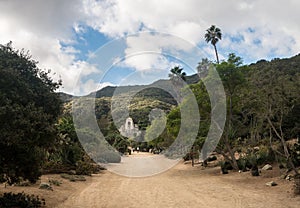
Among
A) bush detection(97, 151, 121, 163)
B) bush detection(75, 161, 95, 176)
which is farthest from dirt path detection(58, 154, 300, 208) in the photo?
bush detection(97, 151, 121, 163)

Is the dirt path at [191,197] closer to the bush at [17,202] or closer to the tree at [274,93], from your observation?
the bush at [17,202]

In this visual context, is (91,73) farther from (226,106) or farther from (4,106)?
(226,106)

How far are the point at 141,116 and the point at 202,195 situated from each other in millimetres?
39866

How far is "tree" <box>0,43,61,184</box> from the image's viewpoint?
7.86m

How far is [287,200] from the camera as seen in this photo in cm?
1148

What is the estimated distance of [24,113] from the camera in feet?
27.1

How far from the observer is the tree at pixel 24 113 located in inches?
309

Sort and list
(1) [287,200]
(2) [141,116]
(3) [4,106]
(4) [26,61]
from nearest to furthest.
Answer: (3) [4,106], (4) [26,61], (1) [287,200], (2) [141,116]

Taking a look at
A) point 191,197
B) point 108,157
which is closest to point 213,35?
point 108,157

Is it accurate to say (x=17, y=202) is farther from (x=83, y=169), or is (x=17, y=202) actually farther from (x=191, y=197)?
(x=83, y=169)

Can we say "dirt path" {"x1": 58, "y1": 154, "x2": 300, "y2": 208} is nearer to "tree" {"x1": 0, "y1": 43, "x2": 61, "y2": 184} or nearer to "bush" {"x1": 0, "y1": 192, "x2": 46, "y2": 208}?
"bush" {"x1": 0, "y1": 192, "x2": 46, "y2": 208}

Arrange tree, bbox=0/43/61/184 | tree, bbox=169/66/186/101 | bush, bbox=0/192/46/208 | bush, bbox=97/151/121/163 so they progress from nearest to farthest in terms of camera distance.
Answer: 1. tree, bbox=0/43/61/184
2. bush, bbox=0/192/46/208
3. bush, bbox=97/151/121/163
4. tree, bbox=169/66/186/101

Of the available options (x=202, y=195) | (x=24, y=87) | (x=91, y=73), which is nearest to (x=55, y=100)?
(x=24, y=87)

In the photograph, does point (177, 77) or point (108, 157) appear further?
point (177, 77)
